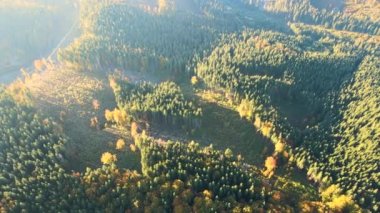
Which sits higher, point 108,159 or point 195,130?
point 195,130

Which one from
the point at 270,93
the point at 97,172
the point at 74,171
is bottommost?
the point at 74,171

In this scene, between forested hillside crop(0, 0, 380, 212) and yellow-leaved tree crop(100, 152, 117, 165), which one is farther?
yellow-leaved tree crop(100, 152, 117, 165)

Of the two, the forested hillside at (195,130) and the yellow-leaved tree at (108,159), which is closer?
the forested hillside at (195,130)

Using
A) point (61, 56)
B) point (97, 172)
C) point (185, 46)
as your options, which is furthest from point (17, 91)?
point (185, 46)

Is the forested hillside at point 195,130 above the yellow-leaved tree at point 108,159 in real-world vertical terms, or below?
above

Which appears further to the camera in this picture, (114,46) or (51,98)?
(114,46)

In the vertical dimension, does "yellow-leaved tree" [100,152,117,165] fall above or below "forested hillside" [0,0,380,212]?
below

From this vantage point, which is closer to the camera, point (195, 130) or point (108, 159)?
point (108, 159)

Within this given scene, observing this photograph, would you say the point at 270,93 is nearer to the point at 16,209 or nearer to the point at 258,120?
the point at 258,120
